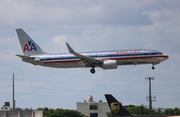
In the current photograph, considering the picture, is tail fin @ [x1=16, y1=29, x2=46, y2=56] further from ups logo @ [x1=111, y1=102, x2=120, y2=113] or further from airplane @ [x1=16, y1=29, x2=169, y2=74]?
ups logo @ [x1=111, y1=102, x2=120, y2=113]

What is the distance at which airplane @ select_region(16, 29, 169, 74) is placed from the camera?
113875mm

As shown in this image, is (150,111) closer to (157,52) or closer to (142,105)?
(142,105)

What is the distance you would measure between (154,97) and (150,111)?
25842 millimetres

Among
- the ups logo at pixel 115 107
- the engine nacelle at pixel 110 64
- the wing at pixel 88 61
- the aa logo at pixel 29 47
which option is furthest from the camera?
the aa logo at pixel 29 47

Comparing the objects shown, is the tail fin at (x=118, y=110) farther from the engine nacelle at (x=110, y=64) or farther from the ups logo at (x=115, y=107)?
the engine nacelle at (x=110, y=64)

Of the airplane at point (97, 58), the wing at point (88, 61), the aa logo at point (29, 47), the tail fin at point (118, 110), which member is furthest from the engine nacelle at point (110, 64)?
the tail fin at point (118, 110)

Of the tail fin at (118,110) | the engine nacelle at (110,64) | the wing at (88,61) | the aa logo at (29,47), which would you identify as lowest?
the tail fin at (118,110)

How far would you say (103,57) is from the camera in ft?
382

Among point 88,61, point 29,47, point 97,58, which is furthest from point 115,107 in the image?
point 29,47

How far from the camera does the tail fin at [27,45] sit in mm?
125000

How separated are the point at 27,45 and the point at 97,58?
57.4 ft

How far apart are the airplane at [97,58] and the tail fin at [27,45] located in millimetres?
3516

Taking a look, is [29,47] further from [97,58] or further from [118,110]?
[118,110]

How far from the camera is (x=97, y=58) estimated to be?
117000mm
